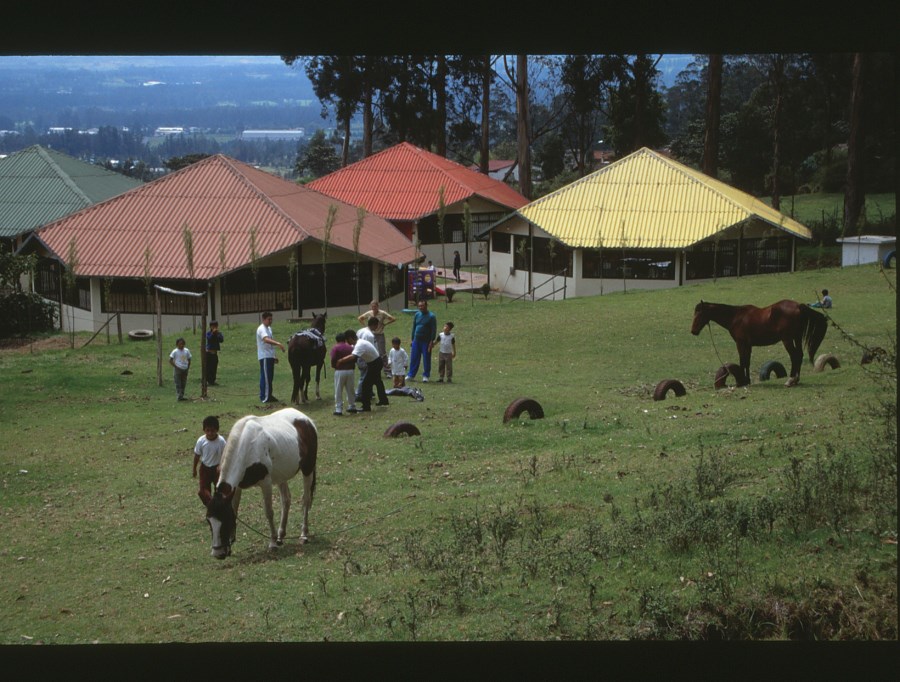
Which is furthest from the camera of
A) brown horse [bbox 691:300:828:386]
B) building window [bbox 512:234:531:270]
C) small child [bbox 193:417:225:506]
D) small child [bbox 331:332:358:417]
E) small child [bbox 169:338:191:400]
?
building window [bbox 512:234:531:270]

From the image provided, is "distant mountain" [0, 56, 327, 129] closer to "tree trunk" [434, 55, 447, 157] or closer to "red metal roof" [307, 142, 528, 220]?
"tree trunk" [434, 55, 447, 157]

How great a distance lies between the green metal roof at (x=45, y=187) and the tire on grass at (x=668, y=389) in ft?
77.2

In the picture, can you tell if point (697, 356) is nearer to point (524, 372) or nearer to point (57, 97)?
point (524, 372)

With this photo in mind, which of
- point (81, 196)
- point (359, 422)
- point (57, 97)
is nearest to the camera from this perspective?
point (359, 422)

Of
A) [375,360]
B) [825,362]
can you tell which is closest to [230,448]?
[375,360]

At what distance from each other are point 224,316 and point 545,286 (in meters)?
12.5

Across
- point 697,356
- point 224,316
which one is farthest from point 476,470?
point 224,316

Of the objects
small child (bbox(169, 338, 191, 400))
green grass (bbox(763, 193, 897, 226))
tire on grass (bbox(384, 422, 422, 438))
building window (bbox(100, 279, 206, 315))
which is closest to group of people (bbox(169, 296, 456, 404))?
small child (bbox(169, 338, 191, 400))

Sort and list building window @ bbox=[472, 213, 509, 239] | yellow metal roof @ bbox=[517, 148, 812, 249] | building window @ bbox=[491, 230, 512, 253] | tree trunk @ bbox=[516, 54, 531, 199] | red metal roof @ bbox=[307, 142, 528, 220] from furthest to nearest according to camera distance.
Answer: building window @ bbox=[472, 213, 509, 239], red metal roof @ bbox=[307, 142, 528, 220], building window @ bbox=[491, 230, 512, 253], tree trunk @ bbox=[516, 54, 531, 199], yellow metal roof @ bbox=[517, 148, 812, 249]

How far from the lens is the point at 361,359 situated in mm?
14008

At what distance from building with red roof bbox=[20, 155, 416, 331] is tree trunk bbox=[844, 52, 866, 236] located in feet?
34.0

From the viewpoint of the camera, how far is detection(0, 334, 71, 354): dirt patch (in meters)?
21.4

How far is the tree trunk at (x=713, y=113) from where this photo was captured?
2636cm

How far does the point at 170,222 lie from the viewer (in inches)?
949
